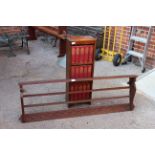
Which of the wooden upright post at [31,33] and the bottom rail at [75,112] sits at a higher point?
the wooden upright post at [31,33]

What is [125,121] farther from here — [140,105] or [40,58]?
[40,58]

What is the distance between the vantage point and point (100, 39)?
647 cm

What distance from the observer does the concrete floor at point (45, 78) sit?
144 inches

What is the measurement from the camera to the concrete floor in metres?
3.66

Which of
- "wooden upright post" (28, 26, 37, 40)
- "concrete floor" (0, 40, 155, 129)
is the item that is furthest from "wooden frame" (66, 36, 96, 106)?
"wooden upright post" (28, 26, 37, 40)

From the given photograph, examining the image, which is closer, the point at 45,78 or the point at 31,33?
the point at 45,78

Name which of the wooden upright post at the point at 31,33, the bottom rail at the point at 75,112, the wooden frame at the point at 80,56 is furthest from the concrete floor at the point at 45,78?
the wooden upright post at the point at 31,33

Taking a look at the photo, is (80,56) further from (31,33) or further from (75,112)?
(31,33)

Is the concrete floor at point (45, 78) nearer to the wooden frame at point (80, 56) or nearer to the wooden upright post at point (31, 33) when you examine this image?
the wooden frame at point (80, 56)

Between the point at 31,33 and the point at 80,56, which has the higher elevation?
the point at 80,56

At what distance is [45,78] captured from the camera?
5125 mm

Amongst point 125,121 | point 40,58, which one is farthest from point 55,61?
point 125,121

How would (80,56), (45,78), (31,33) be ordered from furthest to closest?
(31,33) < (45,78) < (80,56)

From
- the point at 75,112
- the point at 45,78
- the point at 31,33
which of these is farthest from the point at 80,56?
the point at 31,33
